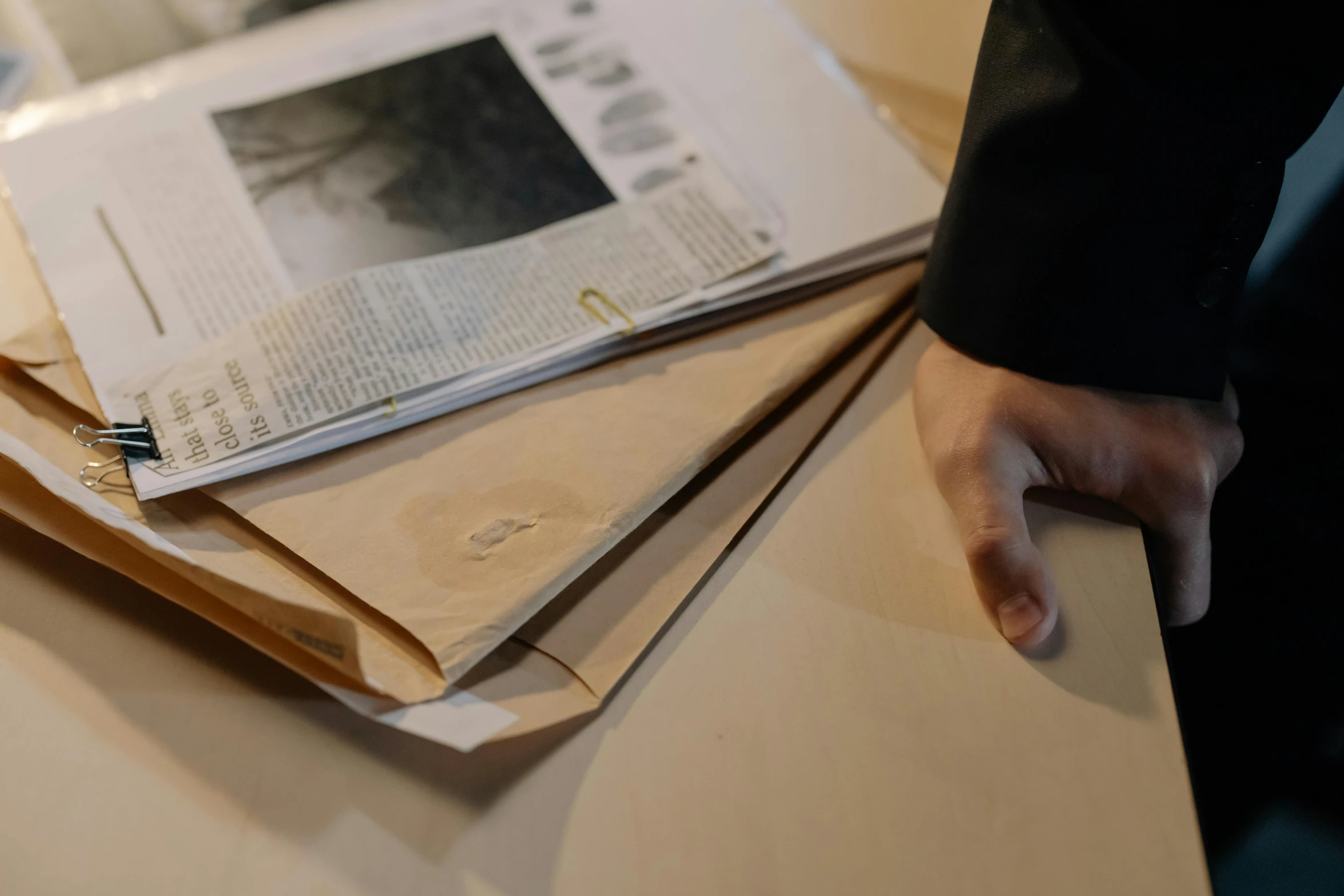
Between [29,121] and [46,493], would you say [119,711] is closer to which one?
[46,493]

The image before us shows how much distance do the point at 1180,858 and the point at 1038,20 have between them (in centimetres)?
33

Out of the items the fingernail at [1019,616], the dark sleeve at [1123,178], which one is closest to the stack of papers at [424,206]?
the dark sleeve at [1123,178]

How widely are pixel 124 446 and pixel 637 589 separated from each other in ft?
0.81

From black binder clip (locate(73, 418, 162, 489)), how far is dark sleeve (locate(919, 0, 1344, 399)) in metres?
0.39

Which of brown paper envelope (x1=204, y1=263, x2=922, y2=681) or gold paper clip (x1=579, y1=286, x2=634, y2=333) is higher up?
gold paper clip (x1=579, y1=286, x2=634, y2=333)

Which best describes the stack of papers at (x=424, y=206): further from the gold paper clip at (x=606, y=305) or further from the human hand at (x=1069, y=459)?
the human hand at (x=1069, y=459)

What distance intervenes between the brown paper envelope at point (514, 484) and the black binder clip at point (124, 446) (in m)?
0.04

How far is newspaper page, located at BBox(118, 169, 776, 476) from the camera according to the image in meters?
0.40

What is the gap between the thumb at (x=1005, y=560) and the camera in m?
0.35

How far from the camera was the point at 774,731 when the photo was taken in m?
0.33

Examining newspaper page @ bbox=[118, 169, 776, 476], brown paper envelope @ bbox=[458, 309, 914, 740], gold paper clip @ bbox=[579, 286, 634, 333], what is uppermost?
newspaper page @ bbox=[118, 169, 776, 476]

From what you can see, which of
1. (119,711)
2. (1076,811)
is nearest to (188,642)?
(119,711)

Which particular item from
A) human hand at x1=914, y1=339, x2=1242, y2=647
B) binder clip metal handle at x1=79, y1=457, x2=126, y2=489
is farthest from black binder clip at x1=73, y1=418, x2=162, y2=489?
human hand at x1=914, y1=339, x2=1242, y2=647

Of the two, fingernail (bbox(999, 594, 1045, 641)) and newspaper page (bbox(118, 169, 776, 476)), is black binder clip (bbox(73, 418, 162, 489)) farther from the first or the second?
fingernail (bbox(999, 594, 1045, 641))
